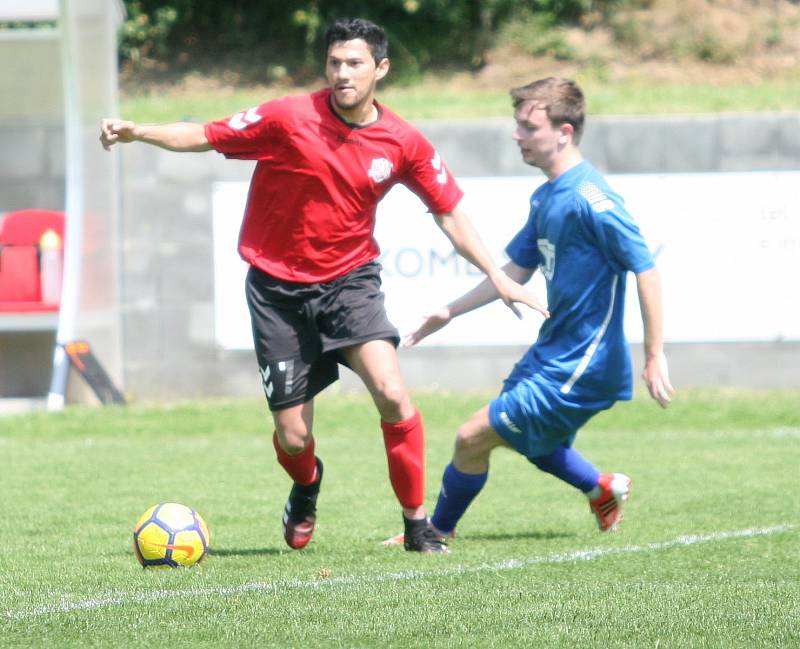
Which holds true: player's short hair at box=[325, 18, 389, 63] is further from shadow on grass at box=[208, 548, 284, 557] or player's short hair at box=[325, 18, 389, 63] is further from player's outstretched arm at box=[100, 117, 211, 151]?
shadow on grass at box=[208, 548, 284, 557]

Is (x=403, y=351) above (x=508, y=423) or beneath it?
beneath

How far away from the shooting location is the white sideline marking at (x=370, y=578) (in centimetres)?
444

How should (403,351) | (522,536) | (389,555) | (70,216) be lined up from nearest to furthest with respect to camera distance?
1. (389,555)
2. (522,536)
3. (70,216)
4. (403,351)

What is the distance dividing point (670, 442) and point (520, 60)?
12.2 metres

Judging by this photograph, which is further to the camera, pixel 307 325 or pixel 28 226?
pixel 28 226

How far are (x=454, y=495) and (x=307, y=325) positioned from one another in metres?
0.99

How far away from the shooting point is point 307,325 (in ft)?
18.7

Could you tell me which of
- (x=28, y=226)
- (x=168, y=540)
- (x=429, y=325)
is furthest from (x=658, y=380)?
(x=28, y=226)

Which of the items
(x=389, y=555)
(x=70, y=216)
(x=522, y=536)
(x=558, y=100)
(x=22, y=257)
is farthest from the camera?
(x=22, y=257)

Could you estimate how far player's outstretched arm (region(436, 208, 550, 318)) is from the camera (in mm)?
5551

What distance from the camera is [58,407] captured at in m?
11.6

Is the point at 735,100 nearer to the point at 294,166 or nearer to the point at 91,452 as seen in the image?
the point at 91,452

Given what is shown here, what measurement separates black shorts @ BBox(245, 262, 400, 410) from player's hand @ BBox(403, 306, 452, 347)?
0.20 m

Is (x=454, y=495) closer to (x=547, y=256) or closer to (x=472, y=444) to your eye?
(x=472, y=444)
